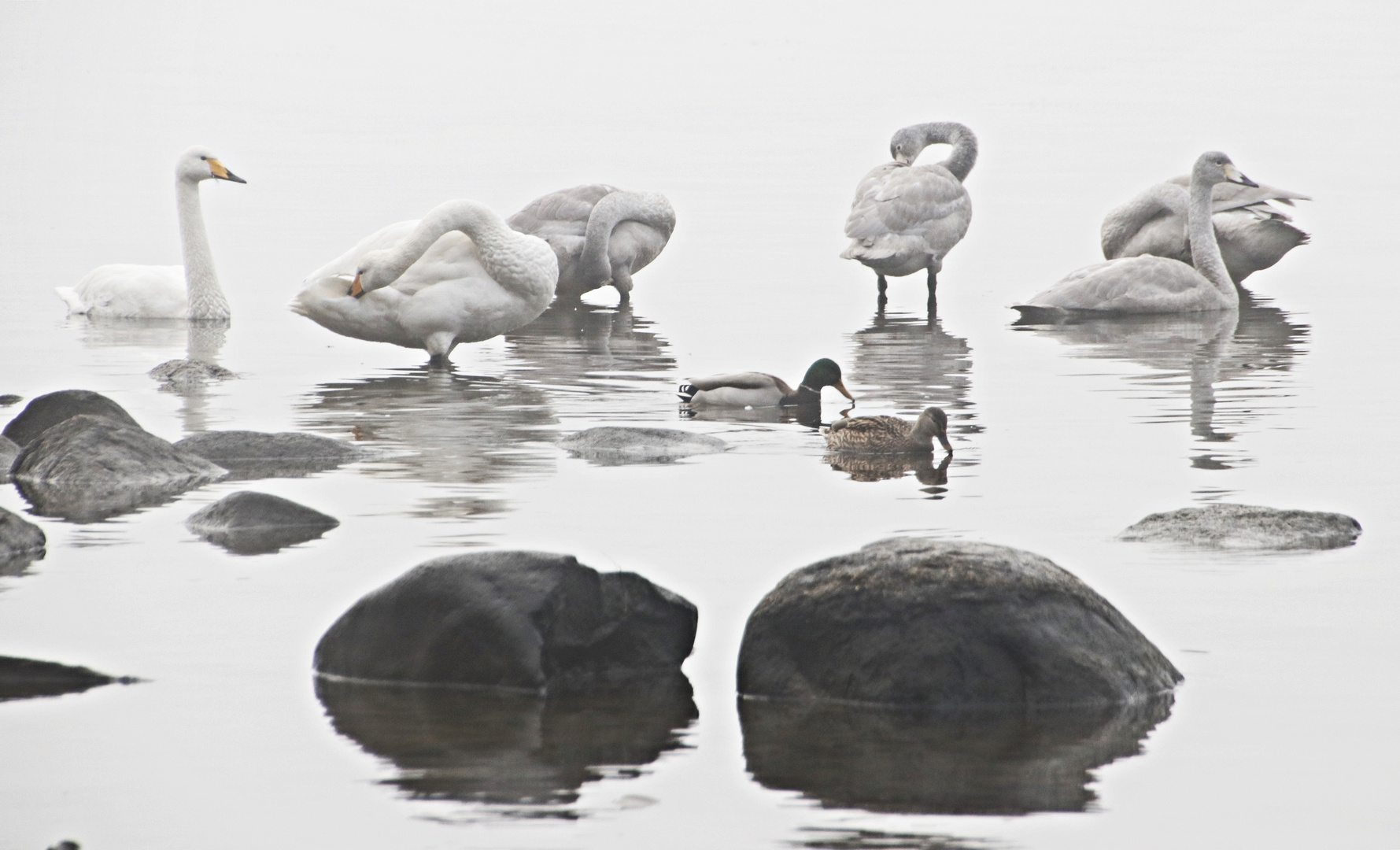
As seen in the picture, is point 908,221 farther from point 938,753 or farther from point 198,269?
point 938,753

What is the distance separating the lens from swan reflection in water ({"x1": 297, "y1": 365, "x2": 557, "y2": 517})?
34.3ft

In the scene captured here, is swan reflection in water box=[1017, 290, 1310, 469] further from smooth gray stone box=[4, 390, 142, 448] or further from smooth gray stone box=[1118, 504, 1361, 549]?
smooth gray stone box=[4, 390, 142, 448]

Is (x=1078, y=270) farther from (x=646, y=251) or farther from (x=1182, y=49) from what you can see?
(x=1182, y=49)

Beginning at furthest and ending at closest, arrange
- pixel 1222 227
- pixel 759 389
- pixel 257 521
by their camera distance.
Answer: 1. pixel 1222 227
2. pixel 759 389
3. pixel 257 521

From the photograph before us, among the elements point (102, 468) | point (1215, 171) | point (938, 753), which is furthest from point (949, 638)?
point (1215, 171)

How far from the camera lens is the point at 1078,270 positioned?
1861cm

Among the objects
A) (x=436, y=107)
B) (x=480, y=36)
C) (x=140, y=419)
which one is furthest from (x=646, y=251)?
(x=480, y=36)

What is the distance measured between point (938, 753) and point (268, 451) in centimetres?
590

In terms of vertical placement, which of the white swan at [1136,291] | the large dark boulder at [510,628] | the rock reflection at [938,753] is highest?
the white swan at [1136,291]

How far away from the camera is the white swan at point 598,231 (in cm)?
2002

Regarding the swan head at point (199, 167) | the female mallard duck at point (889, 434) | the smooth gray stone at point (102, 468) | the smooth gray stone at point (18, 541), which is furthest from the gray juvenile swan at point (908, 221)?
the smooth gray stone at point (18, 541)

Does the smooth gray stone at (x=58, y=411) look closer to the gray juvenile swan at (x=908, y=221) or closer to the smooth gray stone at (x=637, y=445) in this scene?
the smooth gray stone at (x=637, y=445)

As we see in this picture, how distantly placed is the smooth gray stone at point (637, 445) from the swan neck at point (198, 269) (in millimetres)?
7042

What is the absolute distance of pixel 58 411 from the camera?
1116cm
